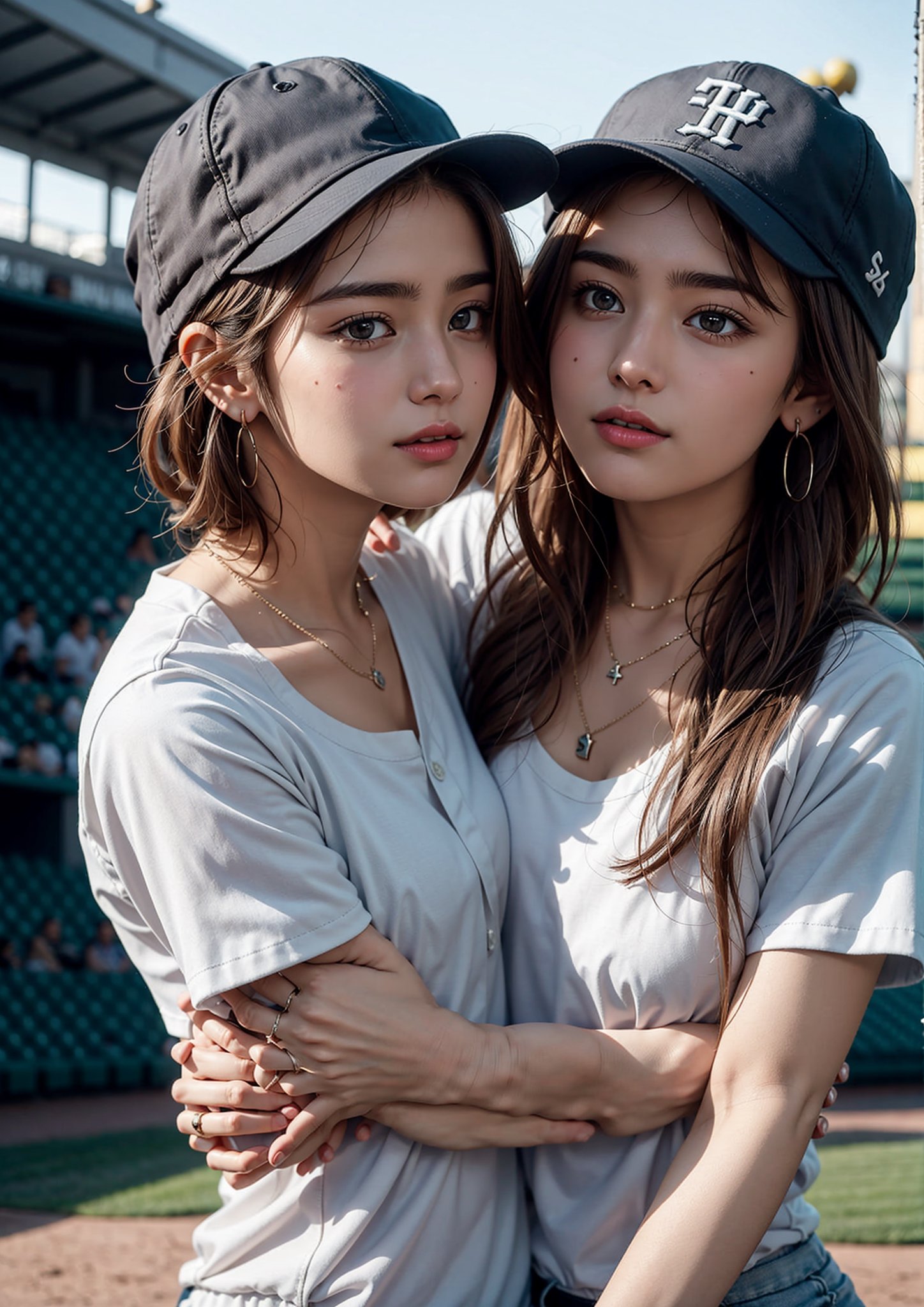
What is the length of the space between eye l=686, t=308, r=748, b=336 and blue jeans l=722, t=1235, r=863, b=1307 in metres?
1.28

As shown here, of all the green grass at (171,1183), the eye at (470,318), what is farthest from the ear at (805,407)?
the green grass at (171,1183)

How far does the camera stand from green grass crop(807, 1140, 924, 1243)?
17.8 ft

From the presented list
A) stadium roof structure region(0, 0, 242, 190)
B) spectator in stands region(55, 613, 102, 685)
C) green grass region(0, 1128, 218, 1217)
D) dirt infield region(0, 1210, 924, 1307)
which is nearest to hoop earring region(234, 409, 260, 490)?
dirt infield region(0, 1210, 924, 1307)

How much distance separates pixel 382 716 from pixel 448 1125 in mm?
583

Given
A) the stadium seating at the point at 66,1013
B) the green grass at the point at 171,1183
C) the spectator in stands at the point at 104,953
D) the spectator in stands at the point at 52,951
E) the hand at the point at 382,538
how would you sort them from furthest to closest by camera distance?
the spectator in stands at the point at 104,953, the spectator in stands at the point at 52,951, the stadium seating at the point at 66,1013, the green grass at the point at 171,1183, the hand at the point at 382,538

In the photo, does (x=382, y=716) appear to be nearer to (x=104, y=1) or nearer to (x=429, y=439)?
→ (x=429, y=439)

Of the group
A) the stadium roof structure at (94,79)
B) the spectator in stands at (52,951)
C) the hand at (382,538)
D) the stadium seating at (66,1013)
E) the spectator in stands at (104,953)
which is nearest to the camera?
the hand at (382,538)

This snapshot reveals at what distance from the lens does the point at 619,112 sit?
6.12 feet

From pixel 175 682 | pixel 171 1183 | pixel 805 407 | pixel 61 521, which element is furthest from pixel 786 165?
pixel 61 521

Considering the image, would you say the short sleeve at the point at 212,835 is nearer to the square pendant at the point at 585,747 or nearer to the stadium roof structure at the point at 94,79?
the square pendant at the point at 585,747

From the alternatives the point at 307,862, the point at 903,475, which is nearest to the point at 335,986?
the point at 307,862

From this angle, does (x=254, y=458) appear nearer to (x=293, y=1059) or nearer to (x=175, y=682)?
(x=175, y=682)

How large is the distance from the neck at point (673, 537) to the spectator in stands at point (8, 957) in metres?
7.76

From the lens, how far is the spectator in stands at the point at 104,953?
9.37 m
